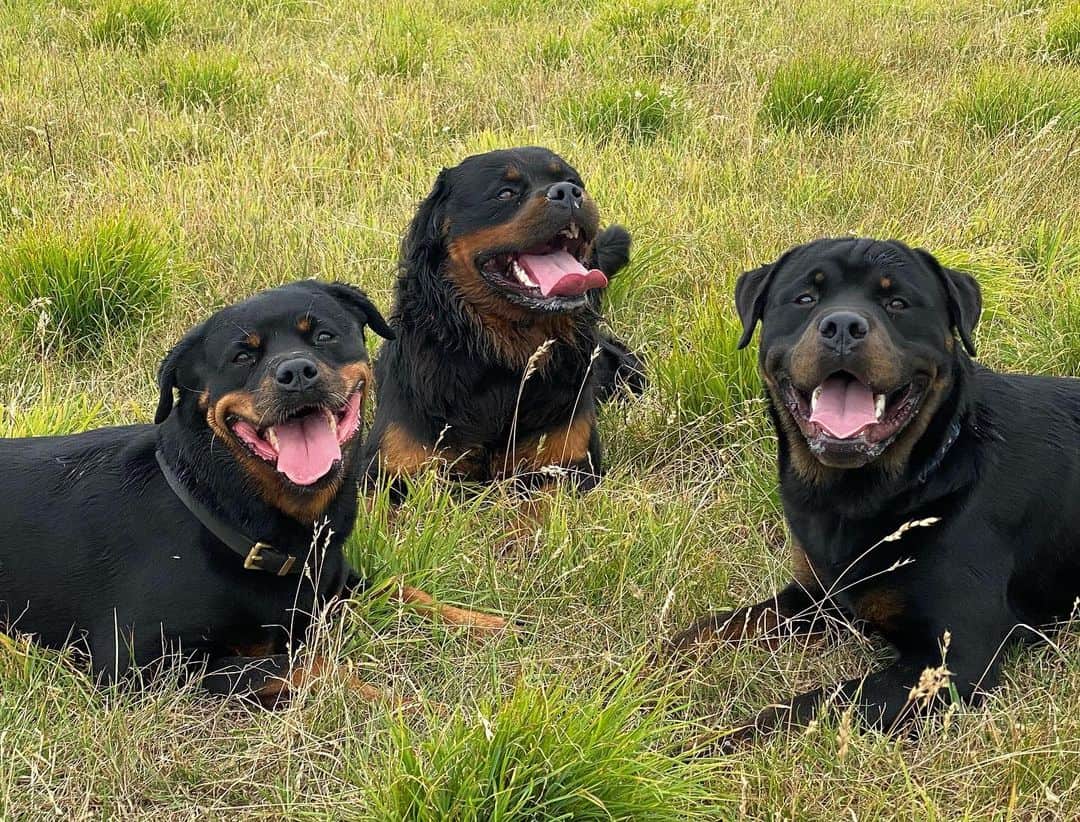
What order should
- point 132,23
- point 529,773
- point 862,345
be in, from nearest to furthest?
point 529,773, point 862,345, point 132,23

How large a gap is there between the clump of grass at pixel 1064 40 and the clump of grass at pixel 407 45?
426 cm

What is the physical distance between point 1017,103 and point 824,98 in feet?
3.68

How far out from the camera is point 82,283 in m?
4.96

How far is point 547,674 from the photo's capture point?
9.71 feet

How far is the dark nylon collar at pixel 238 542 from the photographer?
3098mm

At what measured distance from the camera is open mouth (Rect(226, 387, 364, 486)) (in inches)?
121

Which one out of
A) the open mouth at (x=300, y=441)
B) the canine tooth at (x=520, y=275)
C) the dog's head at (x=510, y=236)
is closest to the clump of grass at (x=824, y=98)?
the dog's head at (x=510, y=236)

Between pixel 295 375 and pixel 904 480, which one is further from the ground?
pixel 295 375

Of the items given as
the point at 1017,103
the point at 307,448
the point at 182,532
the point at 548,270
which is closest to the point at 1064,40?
the point at 1017,103

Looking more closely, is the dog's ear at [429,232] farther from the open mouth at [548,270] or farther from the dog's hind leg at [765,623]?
the dog's hind leg at [765,623]

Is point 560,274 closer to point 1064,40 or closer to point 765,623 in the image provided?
point 765,623

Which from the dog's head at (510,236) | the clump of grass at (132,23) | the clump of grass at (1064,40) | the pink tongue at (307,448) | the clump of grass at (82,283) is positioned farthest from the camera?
the clump of grass at (132,23)

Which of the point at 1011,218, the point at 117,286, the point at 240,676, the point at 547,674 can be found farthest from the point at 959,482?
the point at 117,286

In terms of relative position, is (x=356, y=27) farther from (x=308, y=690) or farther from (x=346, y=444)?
(x=308, y=690)
